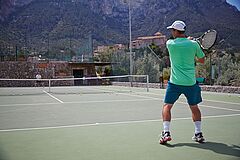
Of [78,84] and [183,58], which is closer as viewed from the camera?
[183,58]

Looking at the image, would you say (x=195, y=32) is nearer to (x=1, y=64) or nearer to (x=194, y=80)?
(x=194, y=80)

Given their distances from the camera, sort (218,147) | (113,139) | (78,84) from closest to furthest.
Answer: (218,147), (113,139), (78,84)

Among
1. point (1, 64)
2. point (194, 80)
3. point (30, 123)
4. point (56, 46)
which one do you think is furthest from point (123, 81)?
point (194, 80)

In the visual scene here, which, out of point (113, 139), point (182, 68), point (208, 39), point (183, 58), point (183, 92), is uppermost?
point (208, 39)

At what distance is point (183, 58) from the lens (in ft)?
11.2

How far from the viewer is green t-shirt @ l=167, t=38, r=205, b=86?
3379 millimetres

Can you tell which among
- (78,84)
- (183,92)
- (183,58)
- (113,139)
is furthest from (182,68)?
(78,84)

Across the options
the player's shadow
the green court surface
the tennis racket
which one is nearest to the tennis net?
the green court surface

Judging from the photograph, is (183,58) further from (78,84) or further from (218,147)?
(78,84)

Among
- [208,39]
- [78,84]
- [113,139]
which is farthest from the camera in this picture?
[78,84]

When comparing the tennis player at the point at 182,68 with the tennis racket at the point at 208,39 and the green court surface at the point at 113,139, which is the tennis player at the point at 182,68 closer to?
the green court surface at the point at 113,139

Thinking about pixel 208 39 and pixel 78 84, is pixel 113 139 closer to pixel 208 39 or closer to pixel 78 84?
pixel 208 39

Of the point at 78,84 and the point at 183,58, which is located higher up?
the point at 183,58

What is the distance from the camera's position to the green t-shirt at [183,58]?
11.1 ft
